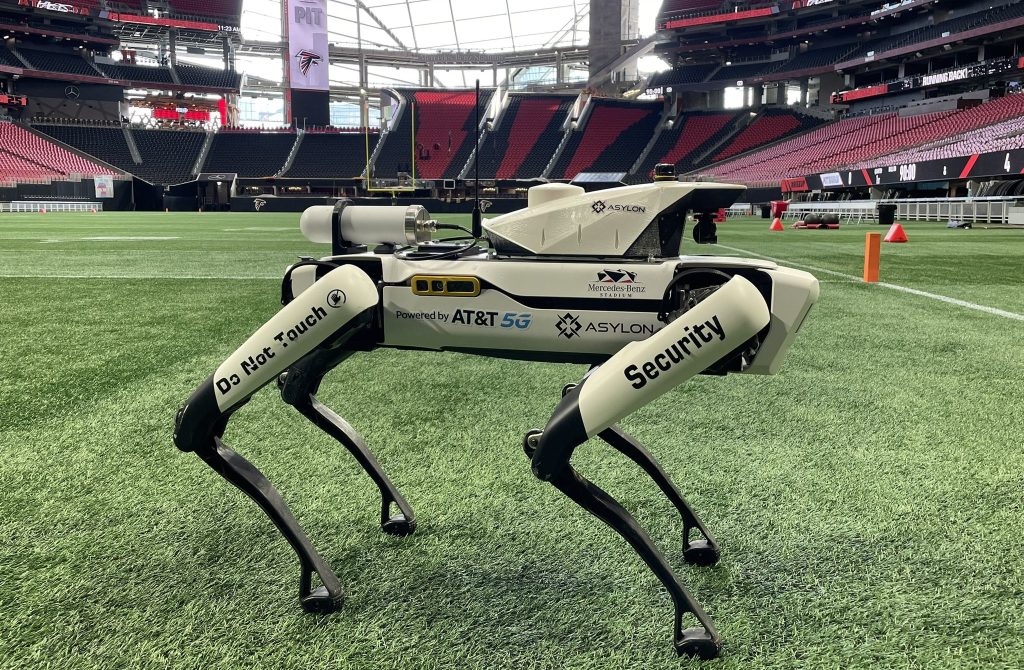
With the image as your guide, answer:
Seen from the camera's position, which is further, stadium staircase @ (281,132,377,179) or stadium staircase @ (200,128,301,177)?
stadium staircase @ (200,128,301,177)

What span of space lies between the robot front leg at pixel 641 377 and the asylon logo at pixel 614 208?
0.24 meters

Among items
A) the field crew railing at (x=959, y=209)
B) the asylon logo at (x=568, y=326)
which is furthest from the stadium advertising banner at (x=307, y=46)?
the asylon logo at (x=568, y=326)

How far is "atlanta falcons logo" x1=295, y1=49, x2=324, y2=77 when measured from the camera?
162 feet

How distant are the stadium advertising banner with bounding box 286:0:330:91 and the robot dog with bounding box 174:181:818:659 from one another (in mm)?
53423

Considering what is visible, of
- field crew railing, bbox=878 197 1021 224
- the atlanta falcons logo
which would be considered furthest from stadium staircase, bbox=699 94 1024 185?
the atlanta falcons logo

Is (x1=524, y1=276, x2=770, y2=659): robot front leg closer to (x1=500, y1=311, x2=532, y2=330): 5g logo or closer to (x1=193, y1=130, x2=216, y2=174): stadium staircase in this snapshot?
(x1=500, y1=311, x2=532, y2=330): 5g logo

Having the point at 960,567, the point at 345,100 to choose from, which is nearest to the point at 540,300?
the point at 960,567

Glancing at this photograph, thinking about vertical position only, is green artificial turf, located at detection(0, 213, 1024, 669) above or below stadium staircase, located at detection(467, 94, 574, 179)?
below

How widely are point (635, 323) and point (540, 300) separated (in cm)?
16

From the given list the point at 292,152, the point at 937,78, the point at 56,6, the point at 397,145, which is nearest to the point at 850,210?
the point at 937,78

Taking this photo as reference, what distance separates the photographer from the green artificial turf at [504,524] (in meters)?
1.12

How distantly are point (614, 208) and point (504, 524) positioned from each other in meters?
0.77

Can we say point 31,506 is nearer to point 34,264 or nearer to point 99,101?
point 34,264

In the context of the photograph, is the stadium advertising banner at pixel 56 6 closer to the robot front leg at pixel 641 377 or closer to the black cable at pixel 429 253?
the black cable at pixel 429 253
